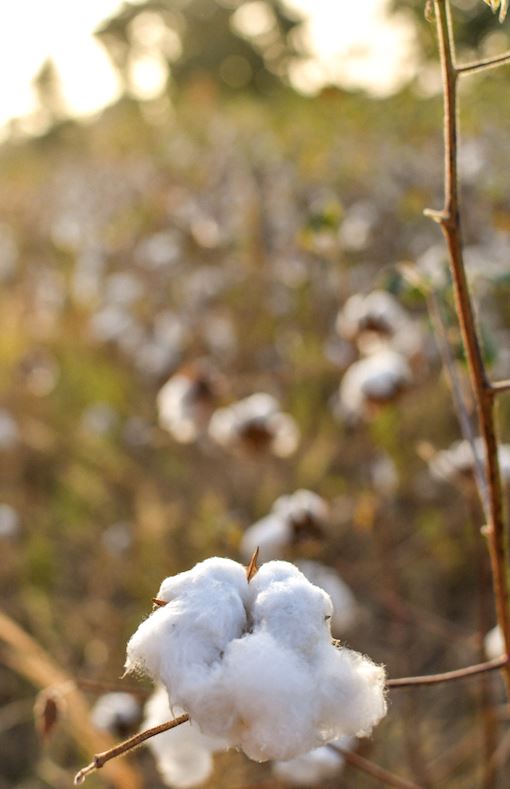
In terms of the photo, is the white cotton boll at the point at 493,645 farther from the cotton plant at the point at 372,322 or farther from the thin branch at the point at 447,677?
the cotton plant at the point at 372,322

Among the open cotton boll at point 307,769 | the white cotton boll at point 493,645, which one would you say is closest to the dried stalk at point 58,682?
the open cotton boll at point 307,769

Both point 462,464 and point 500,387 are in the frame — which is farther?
point 462,464

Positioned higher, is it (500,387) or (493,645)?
(500,387)

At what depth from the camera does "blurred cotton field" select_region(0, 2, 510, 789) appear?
A: 4.92ft

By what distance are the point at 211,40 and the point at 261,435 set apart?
19403 mm

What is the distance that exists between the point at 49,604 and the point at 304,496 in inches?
53.6

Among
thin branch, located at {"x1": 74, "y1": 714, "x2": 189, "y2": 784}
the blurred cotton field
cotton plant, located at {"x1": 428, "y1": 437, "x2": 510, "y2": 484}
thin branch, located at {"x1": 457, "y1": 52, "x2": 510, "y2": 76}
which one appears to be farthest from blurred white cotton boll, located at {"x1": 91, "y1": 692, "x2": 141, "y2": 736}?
thin branch, located at {"x1": 457, "y1": 52, "x2": 510, "y2": 76}

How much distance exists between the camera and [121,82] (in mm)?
17734

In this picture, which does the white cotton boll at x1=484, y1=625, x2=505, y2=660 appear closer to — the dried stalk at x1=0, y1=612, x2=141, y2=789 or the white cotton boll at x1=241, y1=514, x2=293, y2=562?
the white cotton boll at x1=241, y1=514, x2=293, y2=562

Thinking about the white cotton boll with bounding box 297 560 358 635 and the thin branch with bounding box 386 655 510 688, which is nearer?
the thin branch with bounding box 386 655 510 688

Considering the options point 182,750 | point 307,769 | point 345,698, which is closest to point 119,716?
point 307,769

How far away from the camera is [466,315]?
60cm

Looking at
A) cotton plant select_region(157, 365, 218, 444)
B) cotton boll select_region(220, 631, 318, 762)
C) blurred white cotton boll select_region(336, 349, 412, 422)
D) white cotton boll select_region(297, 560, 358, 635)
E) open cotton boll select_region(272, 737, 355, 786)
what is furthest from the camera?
cotton plant select_region(157, 365, 218, 444)

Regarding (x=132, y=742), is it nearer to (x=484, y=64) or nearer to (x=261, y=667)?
(x=261, y=667)
